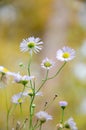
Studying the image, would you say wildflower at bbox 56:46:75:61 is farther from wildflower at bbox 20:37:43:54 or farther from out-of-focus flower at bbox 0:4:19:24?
out-of-focus flower at bbox 0:4:19:24

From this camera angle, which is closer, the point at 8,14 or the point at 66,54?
the point at 66,54

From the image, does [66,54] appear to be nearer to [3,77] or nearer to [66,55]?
[66,55]

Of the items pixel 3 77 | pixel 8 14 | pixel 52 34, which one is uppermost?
pixel 8 14

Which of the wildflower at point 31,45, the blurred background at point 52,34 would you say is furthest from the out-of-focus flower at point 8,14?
the wildflower at point 31,45

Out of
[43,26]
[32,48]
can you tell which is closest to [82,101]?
[43,26]

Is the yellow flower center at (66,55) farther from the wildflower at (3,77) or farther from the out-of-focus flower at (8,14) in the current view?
the out-of-focus flower at (8,14)

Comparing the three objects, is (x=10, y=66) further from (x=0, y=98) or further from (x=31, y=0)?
(x=31, y=0)

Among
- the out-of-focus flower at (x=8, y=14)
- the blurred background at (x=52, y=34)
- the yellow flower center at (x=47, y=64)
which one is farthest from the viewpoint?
the out-of-focus flower at (x=8, y=14)

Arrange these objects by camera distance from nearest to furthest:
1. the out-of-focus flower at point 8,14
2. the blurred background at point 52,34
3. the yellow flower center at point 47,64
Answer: the yellow flower center at point 47,64 → the blurred background at point 52,34 → the out-of-focus flower at point 8,14

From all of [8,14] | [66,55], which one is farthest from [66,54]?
[8,14]

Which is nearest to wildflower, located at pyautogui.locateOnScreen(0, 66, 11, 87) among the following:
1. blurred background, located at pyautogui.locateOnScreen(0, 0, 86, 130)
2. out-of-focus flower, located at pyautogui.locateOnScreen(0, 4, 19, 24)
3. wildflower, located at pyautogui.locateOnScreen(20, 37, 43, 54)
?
wildflower, located at pyautogui.locateOnScreen(20, 37, 43, 54)
